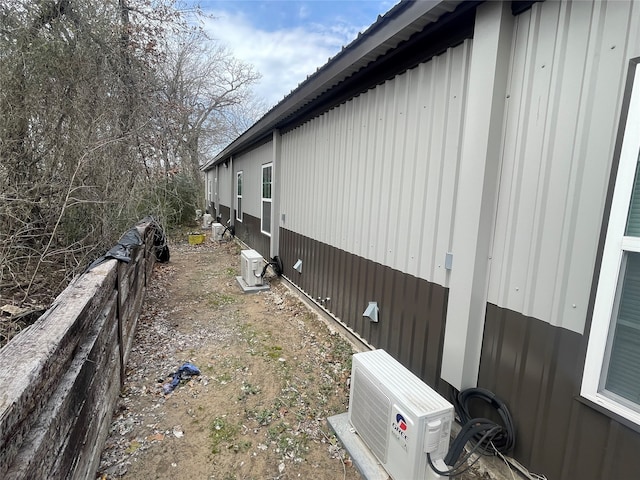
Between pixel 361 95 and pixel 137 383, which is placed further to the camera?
pixel 361 95

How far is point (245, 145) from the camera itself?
8.41m

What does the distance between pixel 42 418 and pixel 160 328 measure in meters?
2.99

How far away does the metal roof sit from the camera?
214 cm

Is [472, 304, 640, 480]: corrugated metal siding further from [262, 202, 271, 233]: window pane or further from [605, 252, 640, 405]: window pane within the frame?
[262, 202, 271, 233]: window pane

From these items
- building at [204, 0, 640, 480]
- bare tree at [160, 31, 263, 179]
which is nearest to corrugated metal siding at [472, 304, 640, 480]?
building at [204, 0, 640, 480]

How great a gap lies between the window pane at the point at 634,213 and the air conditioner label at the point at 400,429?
1407mm

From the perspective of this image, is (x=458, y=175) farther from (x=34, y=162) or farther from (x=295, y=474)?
(x=34, y=162)

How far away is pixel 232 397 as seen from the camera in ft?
8.89

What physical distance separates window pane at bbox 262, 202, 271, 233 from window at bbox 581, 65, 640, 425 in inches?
230

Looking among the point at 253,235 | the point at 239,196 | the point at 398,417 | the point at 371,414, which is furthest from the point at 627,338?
the point at 239,196

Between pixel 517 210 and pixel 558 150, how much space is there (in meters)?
0.37

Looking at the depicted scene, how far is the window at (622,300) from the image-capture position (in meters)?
1.36

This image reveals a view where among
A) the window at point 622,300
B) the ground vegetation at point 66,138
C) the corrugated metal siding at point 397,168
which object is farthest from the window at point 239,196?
the window at point 622,300

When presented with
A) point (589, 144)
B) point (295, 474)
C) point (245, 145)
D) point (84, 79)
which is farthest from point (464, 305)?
point (245, 145)
